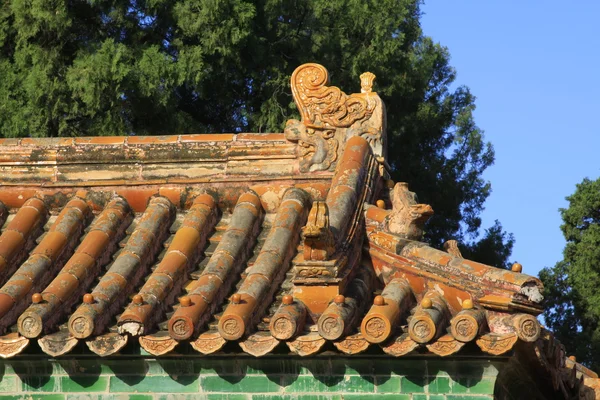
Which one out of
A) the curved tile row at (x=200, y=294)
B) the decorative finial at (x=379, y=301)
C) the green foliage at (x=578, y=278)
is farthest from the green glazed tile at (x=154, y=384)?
the green foliage at (x=578, y=278)

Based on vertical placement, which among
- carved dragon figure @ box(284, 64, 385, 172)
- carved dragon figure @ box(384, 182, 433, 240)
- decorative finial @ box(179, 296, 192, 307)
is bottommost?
decorative finial @ box(179, 296, 192, 307)

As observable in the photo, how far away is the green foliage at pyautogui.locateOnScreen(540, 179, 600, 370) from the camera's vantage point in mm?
19422

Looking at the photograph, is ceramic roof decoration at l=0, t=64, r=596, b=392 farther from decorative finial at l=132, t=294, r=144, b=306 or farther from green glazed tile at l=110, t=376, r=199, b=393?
green glazed tile at l=110, t=376, r=199, b=393

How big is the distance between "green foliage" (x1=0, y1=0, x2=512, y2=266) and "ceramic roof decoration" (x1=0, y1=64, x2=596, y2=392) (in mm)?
10451

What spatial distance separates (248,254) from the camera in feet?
30.7

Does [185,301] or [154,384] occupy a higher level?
[185,301]

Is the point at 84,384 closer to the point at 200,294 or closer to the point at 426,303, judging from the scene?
the point at 200,294

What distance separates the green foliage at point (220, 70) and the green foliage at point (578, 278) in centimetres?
352

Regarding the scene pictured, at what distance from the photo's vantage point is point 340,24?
75.6 feet

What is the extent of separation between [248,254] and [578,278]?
11.2 meters

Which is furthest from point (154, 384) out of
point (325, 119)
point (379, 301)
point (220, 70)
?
point (220, 70)

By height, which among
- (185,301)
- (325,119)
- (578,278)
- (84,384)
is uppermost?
(578,278)

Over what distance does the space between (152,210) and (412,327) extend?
275 cm

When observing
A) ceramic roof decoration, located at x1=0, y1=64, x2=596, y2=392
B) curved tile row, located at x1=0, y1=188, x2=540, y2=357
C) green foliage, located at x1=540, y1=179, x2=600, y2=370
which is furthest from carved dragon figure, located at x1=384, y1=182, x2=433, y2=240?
green foliage, located at x1=540, y1=179, x2=600, y2=370
